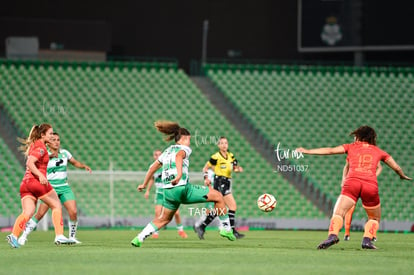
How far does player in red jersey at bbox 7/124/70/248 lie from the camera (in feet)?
45.8

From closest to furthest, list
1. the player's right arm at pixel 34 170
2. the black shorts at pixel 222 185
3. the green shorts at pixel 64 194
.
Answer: the player's right arm at pixel 34 170 < the green shorts at pixel 64 194 < the black shorts at pixel 222 185

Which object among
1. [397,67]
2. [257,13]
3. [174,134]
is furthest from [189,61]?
[174,134]

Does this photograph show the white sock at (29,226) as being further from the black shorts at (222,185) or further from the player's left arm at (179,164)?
the black shorts at (222,185)

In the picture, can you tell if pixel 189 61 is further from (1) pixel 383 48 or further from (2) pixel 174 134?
(2) pixel 174 134

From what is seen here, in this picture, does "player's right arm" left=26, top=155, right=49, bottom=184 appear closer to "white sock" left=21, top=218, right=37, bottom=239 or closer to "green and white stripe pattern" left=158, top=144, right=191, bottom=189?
"white sock" left=21, top=218, right=37, bottom=239

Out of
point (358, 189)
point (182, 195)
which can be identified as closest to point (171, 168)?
point (182, 195)

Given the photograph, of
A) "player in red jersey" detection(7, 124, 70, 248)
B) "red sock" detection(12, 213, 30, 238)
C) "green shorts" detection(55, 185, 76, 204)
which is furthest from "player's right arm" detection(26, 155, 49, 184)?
"green shorts" detection(55, 185, 76, 204)

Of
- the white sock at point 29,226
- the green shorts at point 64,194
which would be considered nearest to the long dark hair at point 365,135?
the green shorts at point 64,194

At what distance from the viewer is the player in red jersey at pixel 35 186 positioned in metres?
14.0

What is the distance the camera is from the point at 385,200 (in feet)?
92.5

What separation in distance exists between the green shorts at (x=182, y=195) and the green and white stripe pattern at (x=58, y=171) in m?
2.94

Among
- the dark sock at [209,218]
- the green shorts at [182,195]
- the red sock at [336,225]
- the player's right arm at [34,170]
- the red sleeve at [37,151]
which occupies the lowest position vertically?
the dark sock at [209,218]

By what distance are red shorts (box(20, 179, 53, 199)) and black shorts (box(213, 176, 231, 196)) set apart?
18.3ft

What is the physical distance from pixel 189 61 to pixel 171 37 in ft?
4.03
